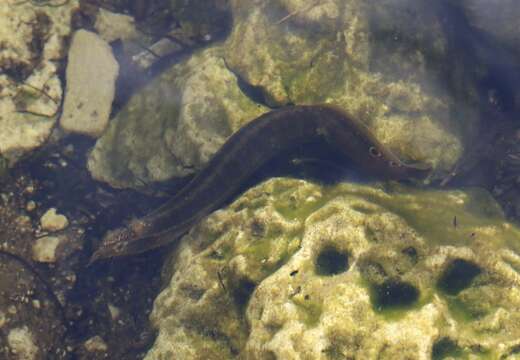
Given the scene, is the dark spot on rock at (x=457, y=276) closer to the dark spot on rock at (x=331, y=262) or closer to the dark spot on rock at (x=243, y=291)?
the dark spot on rock at (x=331, y=262)

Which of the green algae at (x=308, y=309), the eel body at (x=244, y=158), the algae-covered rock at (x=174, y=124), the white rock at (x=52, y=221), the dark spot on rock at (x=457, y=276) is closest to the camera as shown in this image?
the green algae at (x=308, y=309)

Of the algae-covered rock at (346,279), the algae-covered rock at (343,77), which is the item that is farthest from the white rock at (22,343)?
the algae-covered rock at (343,77)

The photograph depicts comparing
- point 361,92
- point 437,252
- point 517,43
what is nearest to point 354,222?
point 437,252

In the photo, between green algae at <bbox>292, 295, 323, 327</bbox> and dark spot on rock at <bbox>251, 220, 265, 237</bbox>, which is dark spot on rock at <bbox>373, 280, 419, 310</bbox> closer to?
green algae at <bbox>292, 295, 323, 327</bbox>

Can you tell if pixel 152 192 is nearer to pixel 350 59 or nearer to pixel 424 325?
pixel 350 59

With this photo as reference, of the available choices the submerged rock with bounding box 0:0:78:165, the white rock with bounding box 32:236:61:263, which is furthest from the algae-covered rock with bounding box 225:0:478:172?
the white rock with bounding box 32:236:61:263

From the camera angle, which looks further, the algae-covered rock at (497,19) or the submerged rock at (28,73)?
the submerged rock at (28,73)

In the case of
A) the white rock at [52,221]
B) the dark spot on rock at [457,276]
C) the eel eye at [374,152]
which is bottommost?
the white rock at [52,221]
